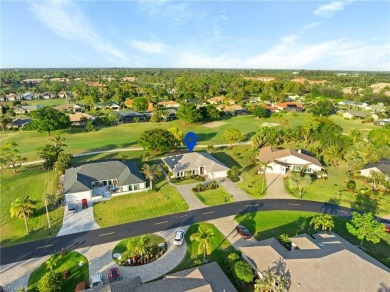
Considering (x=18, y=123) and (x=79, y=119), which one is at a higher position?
(x=79, y=119)

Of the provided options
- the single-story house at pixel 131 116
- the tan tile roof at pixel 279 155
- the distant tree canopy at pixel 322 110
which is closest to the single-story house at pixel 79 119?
the single-story house at pixel 131 116

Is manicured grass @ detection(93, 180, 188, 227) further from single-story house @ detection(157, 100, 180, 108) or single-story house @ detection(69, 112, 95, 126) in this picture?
single-story house @ detection(157, 100, 180, 108)

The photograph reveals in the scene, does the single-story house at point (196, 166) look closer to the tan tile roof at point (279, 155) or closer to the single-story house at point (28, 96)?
the tan tile roof at point (279, 155)

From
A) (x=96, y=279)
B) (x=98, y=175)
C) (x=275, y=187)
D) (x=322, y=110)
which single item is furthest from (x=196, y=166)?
(x=322, y=110)

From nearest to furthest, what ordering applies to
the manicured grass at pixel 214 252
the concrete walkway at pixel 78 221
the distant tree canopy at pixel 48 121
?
1. the manicured grass at pixel 214 252
2. the concrete walkway at pixel 78 221
3. the distant tree canopy at pixel 48 121

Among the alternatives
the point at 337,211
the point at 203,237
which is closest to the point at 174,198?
the point at 203,237

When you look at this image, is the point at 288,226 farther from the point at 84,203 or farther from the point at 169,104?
the point at 169,104

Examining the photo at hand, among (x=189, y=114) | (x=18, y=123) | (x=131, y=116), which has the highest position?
(x=189, y=114)
